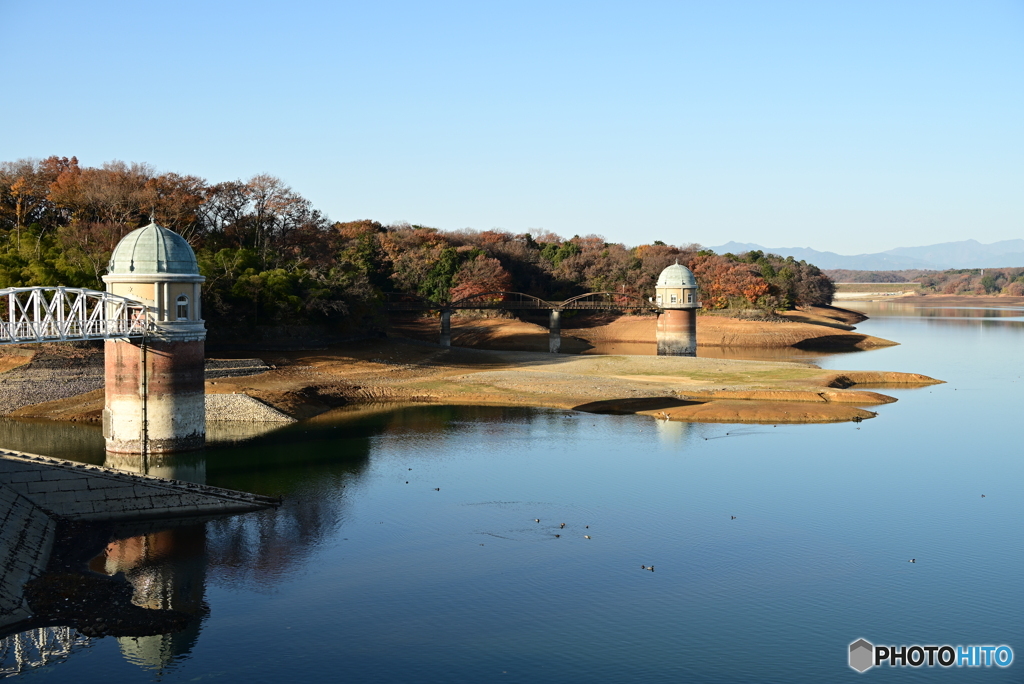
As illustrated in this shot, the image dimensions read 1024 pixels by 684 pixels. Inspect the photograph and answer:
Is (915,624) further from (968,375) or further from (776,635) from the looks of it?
(968,375)

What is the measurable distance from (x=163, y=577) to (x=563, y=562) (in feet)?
43.8

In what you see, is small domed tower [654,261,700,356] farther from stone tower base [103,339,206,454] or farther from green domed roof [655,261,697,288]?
stone tower base [103,339,206,454]

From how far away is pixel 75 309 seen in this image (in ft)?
153

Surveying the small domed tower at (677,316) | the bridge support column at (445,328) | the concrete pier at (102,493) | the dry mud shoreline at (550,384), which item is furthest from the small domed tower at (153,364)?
the small domed tower at (677,316)

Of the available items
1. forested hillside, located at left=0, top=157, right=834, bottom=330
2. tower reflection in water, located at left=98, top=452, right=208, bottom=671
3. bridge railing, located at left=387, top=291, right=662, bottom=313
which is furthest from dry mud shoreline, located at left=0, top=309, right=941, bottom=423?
tower reflection in water, located at left=98, top=452, right=208, bottom=671

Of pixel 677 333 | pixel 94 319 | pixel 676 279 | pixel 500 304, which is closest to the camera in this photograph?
pixel 94 319

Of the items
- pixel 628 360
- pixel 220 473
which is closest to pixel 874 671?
pixel 220 473

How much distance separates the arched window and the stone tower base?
156 cm

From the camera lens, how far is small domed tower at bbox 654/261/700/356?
10288cm

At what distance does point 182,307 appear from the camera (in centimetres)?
5069

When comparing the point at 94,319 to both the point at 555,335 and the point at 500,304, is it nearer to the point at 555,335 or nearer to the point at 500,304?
the point at 555,335

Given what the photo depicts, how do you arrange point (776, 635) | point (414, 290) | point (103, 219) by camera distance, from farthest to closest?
point (414, 290)
point (103, 219)
point (776, 635)

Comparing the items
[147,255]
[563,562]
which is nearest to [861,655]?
[563,562]

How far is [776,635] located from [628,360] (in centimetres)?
6516
